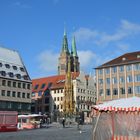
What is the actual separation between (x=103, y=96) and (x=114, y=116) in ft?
224

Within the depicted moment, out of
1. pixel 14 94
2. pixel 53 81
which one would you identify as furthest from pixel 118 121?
pixel 53 81

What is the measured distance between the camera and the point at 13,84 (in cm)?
7631

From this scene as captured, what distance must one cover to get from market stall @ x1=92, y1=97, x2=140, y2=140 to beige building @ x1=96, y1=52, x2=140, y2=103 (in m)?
63.6

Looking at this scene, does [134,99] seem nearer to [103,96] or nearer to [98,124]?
[98,124]

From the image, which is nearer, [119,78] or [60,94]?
[119,78]

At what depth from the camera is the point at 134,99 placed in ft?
44.8

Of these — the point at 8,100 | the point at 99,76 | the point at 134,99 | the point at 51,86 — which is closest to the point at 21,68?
the point at 8,100

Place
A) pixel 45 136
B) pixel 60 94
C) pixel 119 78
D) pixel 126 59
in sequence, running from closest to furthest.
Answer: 1. pixel 45 136
2. pixel 119 78
3. pixel 126 59
4. pixel 60 94

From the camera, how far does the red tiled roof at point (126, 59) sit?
257 feet

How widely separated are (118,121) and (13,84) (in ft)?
214

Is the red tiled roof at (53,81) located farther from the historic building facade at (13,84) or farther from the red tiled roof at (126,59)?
the historic building facade at (13,84)

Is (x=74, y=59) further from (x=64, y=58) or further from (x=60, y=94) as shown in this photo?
(x=60, y=94)

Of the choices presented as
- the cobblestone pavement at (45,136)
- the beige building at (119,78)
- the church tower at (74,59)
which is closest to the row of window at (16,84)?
the beige building at (119,78)

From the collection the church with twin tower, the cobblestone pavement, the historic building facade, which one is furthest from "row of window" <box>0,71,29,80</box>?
the church with twin tower
